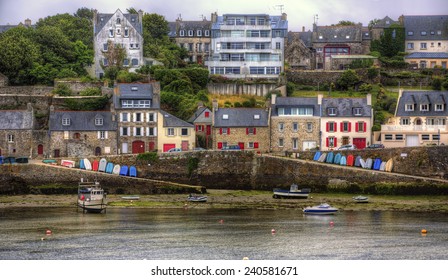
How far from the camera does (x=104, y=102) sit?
4919 centimetres

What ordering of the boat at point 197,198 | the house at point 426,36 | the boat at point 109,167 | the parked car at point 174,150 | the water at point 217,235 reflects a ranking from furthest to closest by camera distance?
the house at point 426,36 → the parked car at point 174,150 → the boat at point 109,167 → the boat at point 197,198 → the water at point 217,235

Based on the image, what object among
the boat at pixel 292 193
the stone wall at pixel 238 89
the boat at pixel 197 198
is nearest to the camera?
the boat at pixel 197 198

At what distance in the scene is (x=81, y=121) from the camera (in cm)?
4691

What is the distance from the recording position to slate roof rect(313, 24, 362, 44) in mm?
59875

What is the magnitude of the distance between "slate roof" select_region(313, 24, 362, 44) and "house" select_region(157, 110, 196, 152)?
49.9ft

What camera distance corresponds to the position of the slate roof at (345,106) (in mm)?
46875

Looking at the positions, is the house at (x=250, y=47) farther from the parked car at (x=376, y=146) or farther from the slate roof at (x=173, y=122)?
the parked car at (x=376, y=146)

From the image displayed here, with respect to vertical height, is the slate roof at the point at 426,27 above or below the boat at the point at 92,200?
above

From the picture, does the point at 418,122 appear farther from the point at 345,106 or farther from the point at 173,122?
the point at 173,122

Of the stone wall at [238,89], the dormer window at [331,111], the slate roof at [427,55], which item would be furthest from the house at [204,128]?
the slate roof at [427,55]

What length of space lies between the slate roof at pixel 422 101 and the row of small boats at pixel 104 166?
11.3 m

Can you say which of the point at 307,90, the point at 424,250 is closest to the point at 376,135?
the point at 307,90

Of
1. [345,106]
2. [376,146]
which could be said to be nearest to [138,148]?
[345,106]

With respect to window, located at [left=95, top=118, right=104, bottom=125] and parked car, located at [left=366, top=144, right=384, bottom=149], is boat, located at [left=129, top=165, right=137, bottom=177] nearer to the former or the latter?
window, located at [left=95, top=118, right=104, bottom=125]
